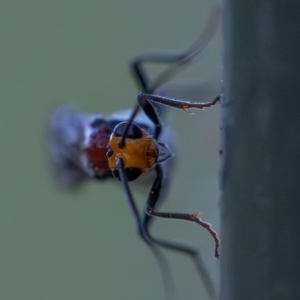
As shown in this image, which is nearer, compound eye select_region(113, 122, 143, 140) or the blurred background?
compound eye select_region(113, 122, 143, 140)

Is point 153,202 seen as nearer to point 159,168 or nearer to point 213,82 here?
point 159,168

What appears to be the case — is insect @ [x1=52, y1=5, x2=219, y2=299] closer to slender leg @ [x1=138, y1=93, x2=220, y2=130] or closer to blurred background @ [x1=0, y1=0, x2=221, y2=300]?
slender leg @ [x1=138, y1=93, x2=220, y2=130]

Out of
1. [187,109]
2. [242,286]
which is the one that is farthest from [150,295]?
[242,286]

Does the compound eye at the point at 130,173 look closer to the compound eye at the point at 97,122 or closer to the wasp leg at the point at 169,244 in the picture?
the wasp leg at the point at 169,244

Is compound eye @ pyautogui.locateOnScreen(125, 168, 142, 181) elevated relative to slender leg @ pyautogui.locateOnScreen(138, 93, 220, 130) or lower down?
lower down

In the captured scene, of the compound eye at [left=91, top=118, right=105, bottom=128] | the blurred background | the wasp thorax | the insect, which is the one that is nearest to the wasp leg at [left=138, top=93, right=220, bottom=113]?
the insect

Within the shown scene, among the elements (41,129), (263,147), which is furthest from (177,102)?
(41,129)

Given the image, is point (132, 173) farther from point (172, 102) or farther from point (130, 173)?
point (172, 102)

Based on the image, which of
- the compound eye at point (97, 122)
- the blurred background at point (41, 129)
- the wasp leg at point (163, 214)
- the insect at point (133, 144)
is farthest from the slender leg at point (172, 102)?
the blurred background at point (41, 129)
